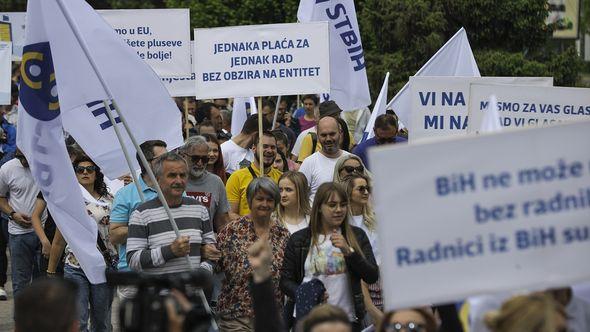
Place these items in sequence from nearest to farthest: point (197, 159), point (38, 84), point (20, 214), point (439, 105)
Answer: point (38, 84)
point (197, 159)
point (439, 105)
point (20, 214)

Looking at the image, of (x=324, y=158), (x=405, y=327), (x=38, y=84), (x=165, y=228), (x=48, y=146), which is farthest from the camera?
(x=324, y=158)

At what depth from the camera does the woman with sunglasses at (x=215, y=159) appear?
11.0 metres

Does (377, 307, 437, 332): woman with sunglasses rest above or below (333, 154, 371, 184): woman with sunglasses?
below

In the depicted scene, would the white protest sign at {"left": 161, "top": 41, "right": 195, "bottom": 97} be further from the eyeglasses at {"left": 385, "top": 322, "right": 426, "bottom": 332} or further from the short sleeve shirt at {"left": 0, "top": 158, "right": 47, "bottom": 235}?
the eyeglasses at {"left": 385, "top": 322, "right": 426, "bottom": 332}

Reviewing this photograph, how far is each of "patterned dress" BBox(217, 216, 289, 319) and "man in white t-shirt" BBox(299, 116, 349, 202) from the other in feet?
8.07

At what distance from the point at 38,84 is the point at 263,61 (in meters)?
4.43

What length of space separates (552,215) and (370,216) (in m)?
4.11

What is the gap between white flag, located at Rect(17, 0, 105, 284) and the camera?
8219 millimetres

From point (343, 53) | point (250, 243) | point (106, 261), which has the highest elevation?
point (343, 53)

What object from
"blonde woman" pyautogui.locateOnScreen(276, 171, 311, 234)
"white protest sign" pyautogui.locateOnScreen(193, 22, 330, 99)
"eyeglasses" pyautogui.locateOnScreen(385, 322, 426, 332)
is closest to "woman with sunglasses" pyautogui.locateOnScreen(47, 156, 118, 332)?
"blonde woman" pyautogui.locateOnScreen(276, 171, 311, 234)

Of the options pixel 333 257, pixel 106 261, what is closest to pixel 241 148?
pixel 106 261

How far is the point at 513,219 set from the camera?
4883 mm

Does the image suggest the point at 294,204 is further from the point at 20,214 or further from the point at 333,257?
the point at 20,214

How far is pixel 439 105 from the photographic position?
10188 mm
